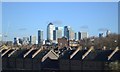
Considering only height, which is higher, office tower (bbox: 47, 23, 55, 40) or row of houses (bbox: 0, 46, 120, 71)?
office tower (bbox: 47, 23, 55, 40)

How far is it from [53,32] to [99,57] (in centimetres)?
5122

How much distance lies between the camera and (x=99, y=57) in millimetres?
17453

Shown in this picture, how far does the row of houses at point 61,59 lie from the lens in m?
17.2

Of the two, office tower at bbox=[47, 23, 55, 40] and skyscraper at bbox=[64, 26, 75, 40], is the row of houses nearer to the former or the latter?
skyscraper at bbox=[64, 26, 75, 40]

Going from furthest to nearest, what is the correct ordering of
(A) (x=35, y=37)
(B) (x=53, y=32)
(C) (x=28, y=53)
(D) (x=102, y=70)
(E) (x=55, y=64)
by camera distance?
(B) (x=53, y=32) < (A) (x=35, y=37) < (C) (x=28, y=53) < (E) (x=55, y=64) < (D) (x=102, y=70)

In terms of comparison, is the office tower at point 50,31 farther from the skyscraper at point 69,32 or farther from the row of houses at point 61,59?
the row of houses at point 61,59

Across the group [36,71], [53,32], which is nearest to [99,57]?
[36,71]

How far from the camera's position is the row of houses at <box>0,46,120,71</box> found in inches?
676

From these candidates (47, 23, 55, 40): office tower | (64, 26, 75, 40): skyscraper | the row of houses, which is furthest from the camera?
(47, 23, 55, 40): office tower

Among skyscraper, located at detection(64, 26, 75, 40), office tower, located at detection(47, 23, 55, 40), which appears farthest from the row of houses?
office tower, located at detection(47, 23, 55, 40)

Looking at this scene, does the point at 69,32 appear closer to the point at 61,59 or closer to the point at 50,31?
the point at 50,31

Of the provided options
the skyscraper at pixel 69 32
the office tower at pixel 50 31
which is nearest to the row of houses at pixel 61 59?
the skyscraper at pixel 69 32

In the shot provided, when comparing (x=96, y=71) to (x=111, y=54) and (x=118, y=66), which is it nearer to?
(x=111, y=54)

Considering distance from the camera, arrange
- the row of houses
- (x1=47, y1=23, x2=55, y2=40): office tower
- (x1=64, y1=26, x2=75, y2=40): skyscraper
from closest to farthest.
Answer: the row of houses < (x1=64, y1=26, x2=75, y2=40): skyscraper < (x1=47, y1=23, x2=55, y2=40): office tower
